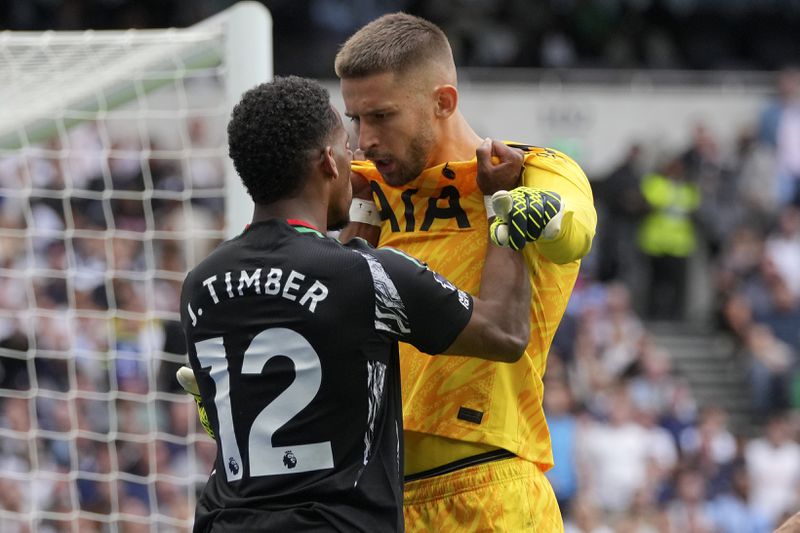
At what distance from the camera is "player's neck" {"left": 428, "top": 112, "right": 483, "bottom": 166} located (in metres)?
3.70

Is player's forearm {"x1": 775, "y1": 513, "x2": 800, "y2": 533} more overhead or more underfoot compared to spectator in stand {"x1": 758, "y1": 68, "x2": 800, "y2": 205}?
more overhead

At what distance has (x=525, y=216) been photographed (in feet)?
10.4

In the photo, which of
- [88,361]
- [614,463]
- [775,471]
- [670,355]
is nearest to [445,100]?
[88,361]

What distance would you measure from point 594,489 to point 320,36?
7511 mm

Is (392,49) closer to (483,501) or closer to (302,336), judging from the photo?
(302,336)

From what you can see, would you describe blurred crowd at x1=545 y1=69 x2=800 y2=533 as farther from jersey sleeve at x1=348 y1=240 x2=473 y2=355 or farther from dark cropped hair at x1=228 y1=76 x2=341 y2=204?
dark cropped hair at x1=228 y1=76 x2=341 y2=204

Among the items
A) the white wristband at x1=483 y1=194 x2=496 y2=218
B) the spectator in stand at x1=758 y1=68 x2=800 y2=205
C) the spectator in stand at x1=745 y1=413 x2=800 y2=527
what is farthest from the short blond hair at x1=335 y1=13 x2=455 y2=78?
the spectator in stand at x1=758 y1=68 x2=800 y2=205

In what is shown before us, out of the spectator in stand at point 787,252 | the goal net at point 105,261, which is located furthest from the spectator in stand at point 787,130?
the goal net at point 105,261

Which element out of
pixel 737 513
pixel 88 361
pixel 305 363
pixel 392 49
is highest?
pixel 392 49

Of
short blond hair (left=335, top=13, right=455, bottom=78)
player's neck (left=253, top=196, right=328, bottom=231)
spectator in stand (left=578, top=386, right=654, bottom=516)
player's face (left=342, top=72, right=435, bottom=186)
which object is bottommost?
spectator in stand (left=578, top=386, right=654, bottom=516)

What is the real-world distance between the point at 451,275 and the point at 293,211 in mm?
635

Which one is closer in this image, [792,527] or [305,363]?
[305,363]

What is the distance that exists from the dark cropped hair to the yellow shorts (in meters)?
1.00

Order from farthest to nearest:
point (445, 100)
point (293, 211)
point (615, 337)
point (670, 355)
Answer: point (670, 355)
point (615, 337)
point (445, 100)
point (293, 211)
